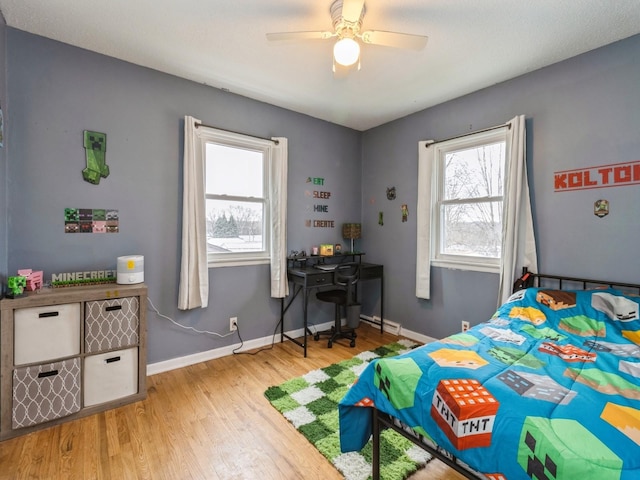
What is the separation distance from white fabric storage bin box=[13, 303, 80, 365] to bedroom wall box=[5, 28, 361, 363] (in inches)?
16.2

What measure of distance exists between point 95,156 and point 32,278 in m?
0.98

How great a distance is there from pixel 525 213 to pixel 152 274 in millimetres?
3253

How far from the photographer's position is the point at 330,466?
162 cm

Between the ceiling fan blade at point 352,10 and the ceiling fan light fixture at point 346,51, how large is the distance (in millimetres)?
106

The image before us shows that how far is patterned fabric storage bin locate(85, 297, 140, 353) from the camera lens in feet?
6.75

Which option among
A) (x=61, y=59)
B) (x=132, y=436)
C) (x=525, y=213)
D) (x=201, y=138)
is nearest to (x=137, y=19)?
(x=61, y=59)

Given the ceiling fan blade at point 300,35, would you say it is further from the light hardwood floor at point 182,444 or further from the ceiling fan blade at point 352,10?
the light hardwood floor at point 182,444

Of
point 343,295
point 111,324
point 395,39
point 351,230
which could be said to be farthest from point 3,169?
point 351,230

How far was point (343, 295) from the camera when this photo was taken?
329 cm

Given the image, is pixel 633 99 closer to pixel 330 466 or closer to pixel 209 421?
pixel 330 466

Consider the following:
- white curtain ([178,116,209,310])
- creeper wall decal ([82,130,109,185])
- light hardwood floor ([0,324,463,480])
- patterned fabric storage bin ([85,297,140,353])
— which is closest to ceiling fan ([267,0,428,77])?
white curtain ([178,116,209,310])

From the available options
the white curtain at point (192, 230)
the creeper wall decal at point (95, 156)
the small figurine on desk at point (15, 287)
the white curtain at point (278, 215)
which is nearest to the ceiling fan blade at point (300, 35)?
the white curtain at point (192, 230)

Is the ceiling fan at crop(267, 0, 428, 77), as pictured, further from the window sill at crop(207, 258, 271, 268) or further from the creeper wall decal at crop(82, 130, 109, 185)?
the window sill at crop(207, 258, 271, 268)

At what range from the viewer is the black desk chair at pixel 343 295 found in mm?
3123
